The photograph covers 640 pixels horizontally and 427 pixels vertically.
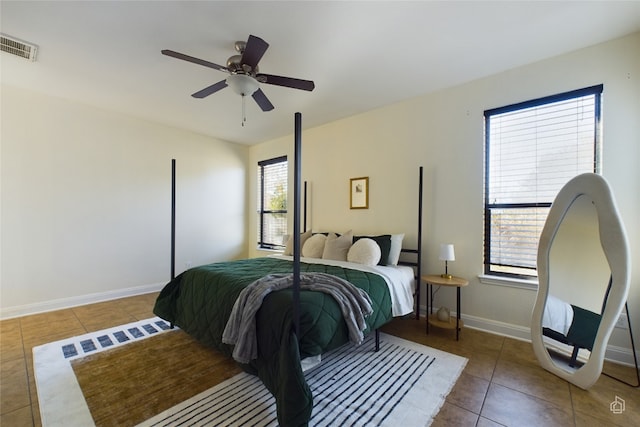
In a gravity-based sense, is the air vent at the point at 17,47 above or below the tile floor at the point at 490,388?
above

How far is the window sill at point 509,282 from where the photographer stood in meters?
2.57

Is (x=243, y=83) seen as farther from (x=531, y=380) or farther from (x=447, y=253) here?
(x=531, y=380)

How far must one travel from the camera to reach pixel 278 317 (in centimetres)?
169

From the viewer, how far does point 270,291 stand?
1.89 m

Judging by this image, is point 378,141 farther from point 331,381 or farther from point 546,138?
point 331,381

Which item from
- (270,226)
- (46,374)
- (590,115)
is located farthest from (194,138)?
(590,115)

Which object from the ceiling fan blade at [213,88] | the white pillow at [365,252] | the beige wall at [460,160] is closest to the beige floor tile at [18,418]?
the ceiling fan blade at [213,88]

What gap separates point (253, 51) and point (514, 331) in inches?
139

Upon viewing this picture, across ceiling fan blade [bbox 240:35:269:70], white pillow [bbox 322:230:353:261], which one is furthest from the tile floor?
ceiling fan blade [bbox 240:35:269:70]

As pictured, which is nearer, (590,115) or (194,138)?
(590,115)

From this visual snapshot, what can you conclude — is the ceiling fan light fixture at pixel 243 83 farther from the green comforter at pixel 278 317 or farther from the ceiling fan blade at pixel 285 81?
the green comforter at pixel 278 317

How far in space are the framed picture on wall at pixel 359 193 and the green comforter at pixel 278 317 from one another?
1339 mm

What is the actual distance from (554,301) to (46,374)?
4.05m

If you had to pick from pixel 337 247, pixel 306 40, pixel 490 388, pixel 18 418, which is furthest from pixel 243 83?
pixel 490 388
